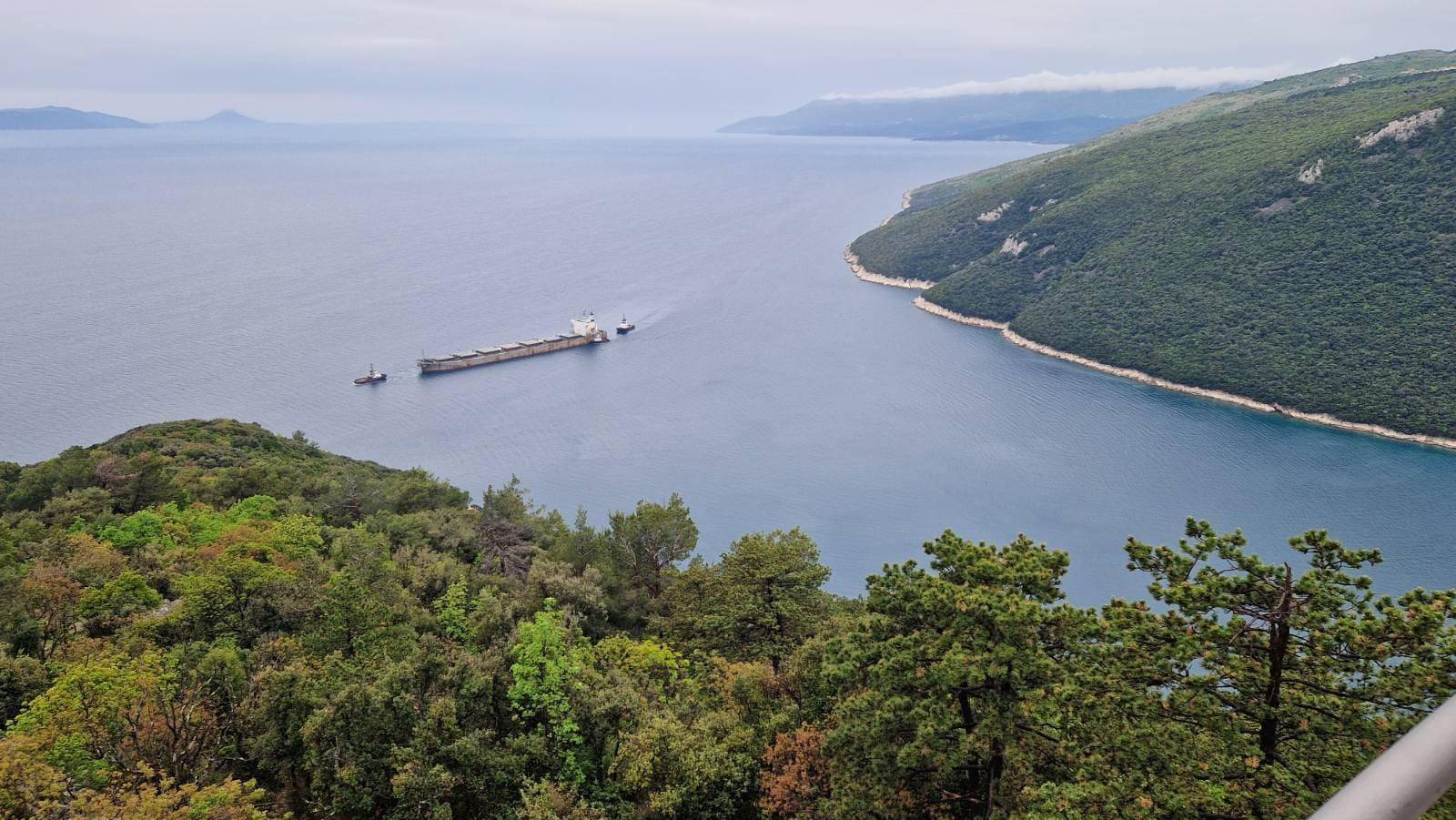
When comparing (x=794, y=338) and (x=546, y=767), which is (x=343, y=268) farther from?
(x=546, y=767)

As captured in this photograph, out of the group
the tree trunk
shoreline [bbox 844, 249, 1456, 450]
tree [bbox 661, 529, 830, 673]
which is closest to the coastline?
shoreline [bbox 844, 249, 1456, 450]

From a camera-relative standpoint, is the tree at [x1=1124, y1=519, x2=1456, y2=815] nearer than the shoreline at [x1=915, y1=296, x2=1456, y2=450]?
Yes

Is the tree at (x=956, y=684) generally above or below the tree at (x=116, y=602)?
above

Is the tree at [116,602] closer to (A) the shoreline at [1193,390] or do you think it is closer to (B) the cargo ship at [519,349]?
(B) the cargo ship at [519,349]

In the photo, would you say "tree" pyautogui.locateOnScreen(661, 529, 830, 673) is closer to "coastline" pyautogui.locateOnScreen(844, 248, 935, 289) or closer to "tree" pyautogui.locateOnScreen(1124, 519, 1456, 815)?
"tree" pyautogui.locateOnScreen(1124, 519, 1456, 815)

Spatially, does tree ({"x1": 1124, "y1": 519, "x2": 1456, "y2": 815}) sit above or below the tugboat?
above

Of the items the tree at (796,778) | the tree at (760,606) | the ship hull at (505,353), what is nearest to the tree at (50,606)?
the tree at (760,606)

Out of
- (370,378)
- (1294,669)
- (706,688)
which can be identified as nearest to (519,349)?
(370,378)
